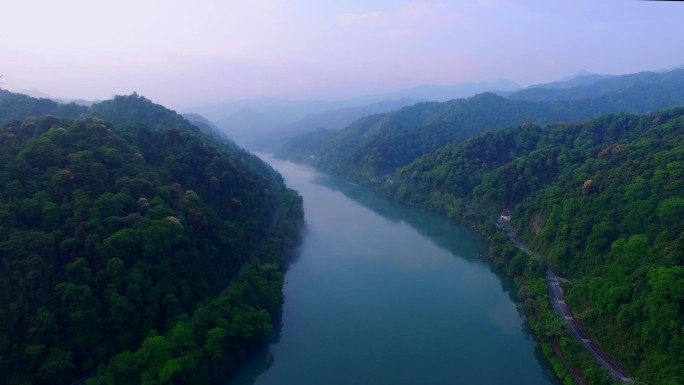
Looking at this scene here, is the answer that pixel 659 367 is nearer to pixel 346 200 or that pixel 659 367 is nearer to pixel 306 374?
pixel 306 374

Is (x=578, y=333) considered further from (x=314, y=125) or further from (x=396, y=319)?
(x=314, y=125)

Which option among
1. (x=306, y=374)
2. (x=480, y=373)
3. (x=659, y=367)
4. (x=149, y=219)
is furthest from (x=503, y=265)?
(x=149, y=219)

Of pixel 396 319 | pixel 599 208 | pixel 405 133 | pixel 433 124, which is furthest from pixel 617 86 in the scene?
pixel 396 319

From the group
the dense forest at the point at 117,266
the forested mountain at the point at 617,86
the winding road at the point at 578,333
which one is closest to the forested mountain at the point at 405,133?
the forested mountain at the point at 617,86

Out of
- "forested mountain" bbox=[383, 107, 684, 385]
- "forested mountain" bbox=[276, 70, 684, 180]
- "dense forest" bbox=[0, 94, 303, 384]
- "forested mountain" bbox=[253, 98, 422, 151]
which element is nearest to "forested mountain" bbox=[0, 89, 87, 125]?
"dense forest" bbox=[0, 94, 303, 384]

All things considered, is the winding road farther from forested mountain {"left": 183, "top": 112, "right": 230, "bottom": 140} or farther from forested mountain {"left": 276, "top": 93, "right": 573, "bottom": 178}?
forested mountain {"left": 183, "top": 112, "right": 230, "bottom": 140}

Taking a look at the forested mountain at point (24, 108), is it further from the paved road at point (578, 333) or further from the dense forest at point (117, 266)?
the paved road at point (578, 333)
